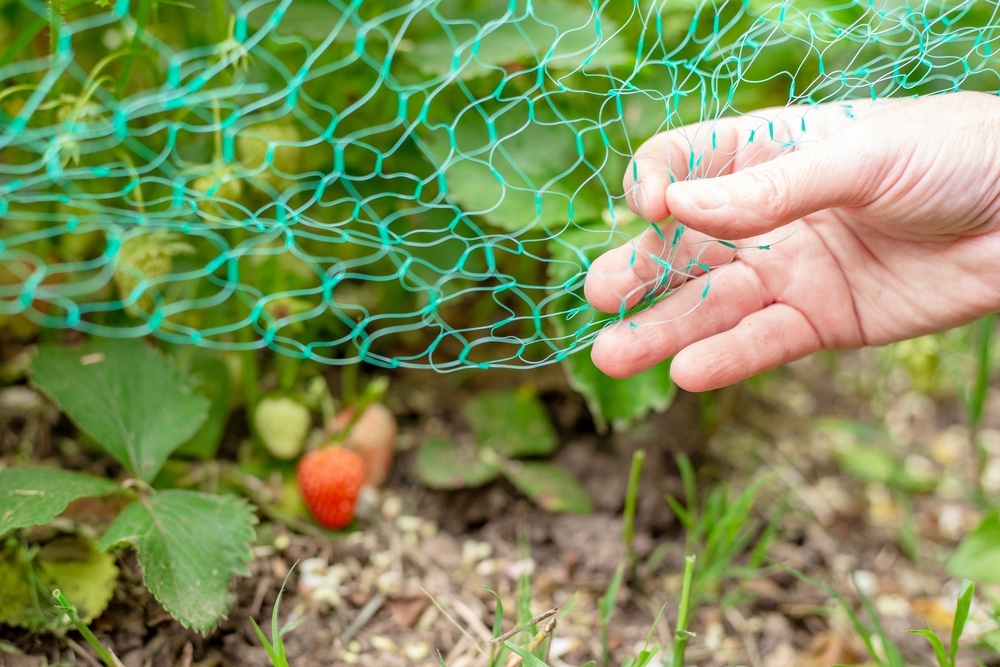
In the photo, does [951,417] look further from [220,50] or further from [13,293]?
[13,293]

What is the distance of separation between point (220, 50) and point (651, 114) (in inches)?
21.8

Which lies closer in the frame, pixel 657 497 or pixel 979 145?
pixel 979 145

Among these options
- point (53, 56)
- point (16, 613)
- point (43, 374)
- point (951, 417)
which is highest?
point (53, 56)

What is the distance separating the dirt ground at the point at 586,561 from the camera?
970 mm

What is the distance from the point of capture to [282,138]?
41.4 inches

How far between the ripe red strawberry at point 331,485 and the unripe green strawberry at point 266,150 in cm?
38

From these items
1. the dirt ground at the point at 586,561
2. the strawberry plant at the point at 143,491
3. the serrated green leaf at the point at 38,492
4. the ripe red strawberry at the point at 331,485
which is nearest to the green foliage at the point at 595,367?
the dirt ground at the point at 586,561

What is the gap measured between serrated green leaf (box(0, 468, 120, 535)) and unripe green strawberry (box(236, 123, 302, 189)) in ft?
1.33

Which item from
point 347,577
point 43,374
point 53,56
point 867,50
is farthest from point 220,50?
point 867,50

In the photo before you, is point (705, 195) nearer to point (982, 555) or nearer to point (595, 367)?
point (595, 367)

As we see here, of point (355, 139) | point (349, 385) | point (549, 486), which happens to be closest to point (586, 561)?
point (549, 486)

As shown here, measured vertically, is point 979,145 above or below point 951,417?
above

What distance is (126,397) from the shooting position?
1.02 metres

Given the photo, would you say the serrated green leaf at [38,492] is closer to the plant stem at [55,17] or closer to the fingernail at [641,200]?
the plant stem at [55,17]
